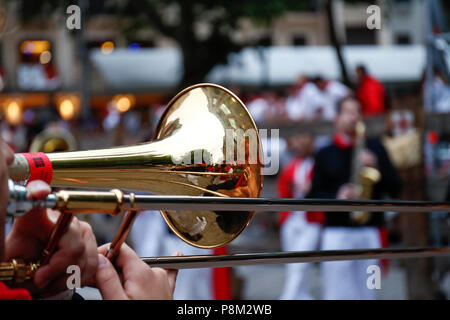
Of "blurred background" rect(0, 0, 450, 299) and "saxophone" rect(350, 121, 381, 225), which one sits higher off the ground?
"blurred background" rect(0, 0, 450, 299)

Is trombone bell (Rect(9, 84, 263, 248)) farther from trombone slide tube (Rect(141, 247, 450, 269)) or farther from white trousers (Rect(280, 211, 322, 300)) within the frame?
white trousers (Rect(280, 211, 322, 300))

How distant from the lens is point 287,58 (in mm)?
A: 19000

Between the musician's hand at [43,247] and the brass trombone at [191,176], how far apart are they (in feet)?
0.07

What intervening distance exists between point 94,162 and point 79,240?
388 mm

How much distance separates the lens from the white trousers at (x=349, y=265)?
432 cm

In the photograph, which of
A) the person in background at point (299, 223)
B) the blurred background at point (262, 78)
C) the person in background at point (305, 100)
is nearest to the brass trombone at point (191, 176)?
the blurred background at point (262, 78)

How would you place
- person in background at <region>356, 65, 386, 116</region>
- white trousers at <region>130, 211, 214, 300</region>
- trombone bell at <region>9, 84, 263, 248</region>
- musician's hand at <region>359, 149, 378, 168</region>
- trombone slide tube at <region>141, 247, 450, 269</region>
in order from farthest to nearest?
1. person in background at <region>356, 65, 386, 116</region>
2. white trousers at <region>130, 211, 214, 300</region>
3. musician's hand at <region>359, 149, 378, 168</region>
4. trombone bell at <region>9, 84, 263, 248</region>
5. trombone slide tube at <region>141, 247, 450, 269</region>

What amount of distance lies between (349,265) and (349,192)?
448 mm

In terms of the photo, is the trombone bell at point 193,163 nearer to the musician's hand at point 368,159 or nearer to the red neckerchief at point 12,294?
the red neckerchief at point 12,294

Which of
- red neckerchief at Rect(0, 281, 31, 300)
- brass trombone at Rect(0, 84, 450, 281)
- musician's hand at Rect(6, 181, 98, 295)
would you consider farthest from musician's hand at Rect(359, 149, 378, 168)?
red neckerchief at Rect(0, 281, 31, 300)

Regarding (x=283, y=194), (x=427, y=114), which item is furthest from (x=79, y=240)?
(x=283, y=194)

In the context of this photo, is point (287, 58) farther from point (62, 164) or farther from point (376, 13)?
point (62, 164)

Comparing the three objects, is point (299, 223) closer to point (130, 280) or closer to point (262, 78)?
point (130, 280)

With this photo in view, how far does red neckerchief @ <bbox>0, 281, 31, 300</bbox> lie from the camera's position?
1.08 metres
